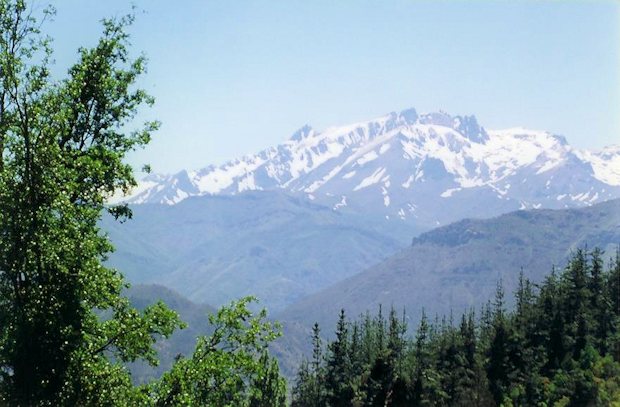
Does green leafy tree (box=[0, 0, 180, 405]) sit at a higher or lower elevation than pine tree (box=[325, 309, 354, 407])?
higher

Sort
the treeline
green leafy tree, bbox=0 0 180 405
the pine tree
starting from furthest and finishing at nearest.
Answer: the pine tree < the treeline < green leafy tree, bbox=0 0 180 405

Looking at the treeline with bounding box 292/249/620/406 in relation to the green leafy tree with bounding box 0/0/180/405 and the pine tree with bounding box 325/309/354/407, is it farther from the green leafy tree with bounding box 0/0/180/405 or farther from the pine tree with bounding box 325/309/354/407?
the green leafy tree with bounding box 0/0/180/405

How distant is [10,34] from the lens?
16344mm

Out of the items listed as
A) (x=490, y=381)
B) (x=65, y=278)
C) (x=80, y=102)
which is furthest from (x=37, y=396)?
(x=490, y=381)

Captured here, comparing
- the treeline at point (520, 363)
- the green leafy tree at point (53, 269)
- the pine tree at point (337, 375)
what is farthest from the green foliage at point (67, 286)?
the pine tree at point (337, 375)

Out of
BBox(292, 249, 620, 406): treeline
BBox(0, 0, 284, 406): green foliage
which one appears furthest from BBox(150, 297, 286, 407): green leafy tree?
BBox(292, 249, 620, 406): treeline


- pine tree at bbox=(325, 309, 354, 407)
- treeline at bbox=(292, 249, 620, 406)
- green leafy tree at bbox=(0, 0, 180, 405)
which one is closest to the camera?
green leafy tree at bbox=(0, 0, 180, 405)

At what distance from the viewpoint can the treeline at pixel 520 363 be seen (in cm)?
9656

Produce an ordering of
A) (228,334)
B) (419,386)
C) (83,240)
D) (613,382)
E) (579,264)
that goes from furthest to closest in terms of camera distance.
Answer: (579,264) < (419,386) < (613,382) < (228,334) < (83,240)

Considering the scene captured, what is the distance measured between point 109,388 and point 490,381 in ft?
344

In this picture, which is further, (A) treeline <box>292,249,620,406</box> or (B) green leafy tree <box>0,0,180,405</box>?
(A) treeline <box>292,249,620,406</box>

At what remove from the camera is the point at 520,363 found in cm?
11438

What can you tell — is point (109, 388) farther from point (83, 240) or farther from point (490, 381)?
point (490, 381)

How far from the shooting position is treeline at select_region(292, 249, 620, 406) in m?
96.6
